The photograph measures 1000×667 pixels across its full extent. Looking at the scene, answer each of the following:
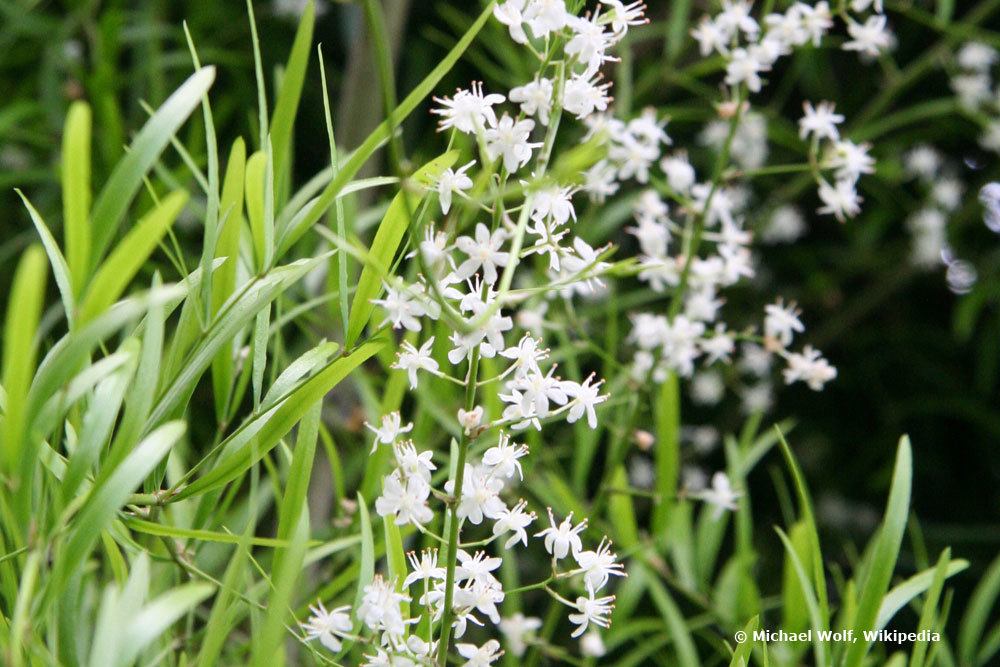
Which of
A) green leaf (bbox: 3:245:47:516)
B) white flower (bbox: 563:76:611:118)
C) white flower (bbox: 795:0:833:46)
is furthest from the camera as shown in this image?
white flower (bbox: 795:0:833:46)

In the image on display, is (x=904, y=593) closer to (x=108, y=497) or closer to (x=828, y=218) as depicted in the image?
(x=108, y=497)

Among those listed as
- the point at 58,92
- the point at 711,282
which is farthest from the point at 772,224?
the point at 58,92

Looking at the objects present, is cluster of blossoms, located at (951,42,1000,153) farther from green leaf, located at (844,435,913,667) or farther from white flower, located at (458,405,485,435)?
white flower, located at (458,405,485,435)

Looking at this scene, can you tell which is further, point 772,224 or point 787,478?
point 787,478

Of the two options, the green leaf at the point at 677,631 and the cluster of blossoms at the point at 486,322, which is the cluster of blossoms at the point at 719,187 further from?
the cluster of blossoms at the point at 486,322

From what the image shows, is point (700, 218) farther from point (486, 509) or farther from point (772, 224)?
point (772, 224)

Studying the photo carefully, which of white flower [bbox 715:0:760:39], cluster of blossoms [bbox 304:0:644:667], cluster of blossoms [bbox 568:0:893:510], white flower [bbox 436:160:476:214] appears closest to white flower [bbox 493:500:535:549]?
cluster of blossoms [bbox 304:0:644:667]

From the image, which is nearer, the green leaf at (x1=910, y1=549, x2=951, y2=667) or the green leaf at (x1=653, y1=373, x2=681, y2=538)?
the green leaf at (x1=910, y1=549, x2=951, y2=667)
